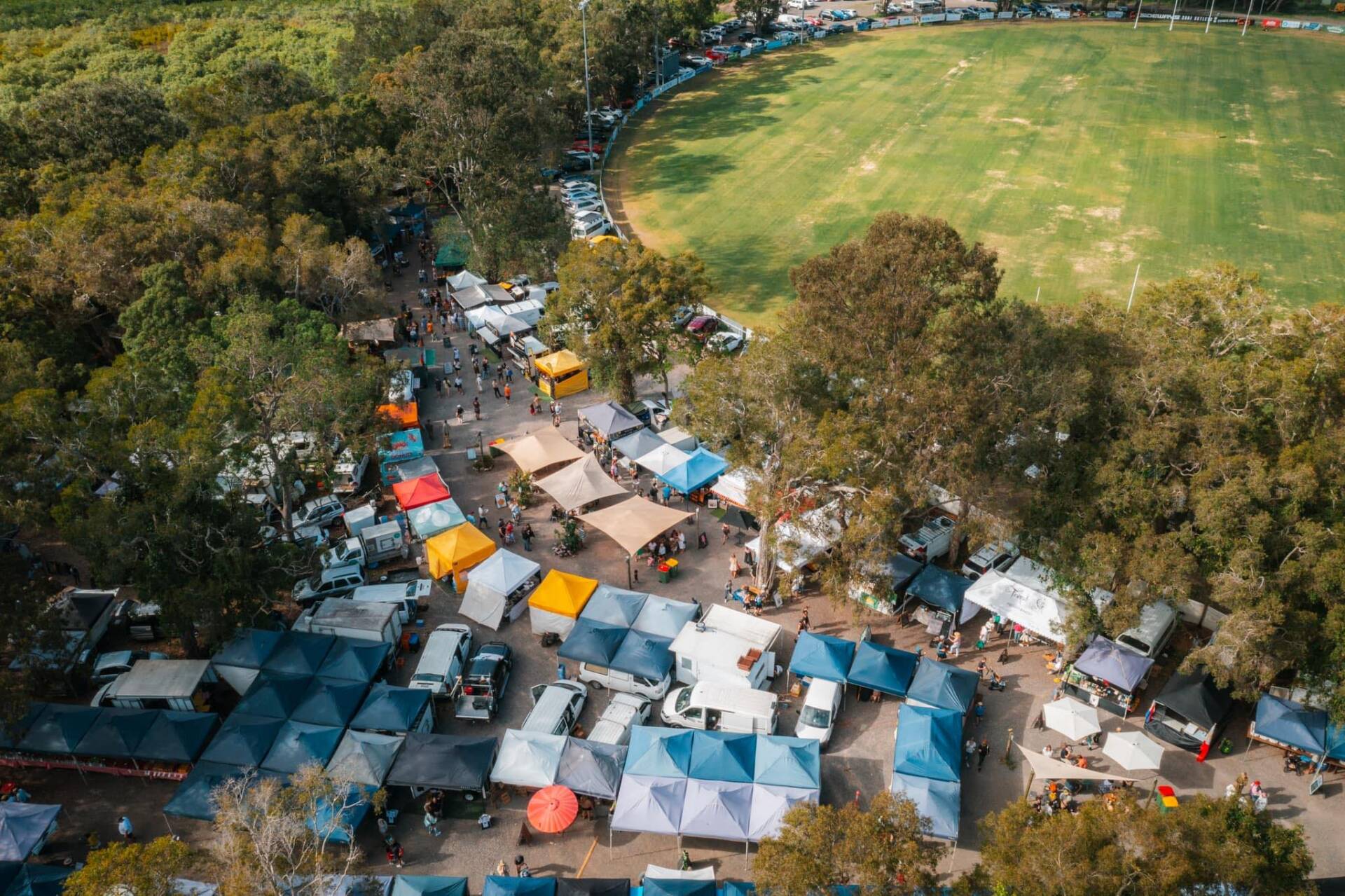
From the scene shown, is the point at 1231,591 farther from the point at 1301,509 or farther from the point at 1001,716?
the point at 1001,716

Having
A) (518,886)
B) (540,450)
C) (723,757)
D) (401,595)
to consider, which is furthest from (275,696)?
(540,450)

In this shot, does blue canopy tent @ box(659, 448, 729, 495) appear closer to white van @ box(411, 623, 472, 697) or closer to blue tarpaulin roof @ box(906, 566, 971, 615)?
blue tarpaulin roof @ box(906, 566, 971, 615)

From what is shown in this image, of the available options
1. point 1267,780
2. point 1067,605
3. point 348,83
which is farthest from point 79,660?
point 348,83

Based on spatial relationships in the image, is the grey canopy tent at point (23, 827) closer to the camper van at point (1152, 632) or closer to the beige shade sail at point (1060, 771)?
the beige shade sail at point (1060, 771)

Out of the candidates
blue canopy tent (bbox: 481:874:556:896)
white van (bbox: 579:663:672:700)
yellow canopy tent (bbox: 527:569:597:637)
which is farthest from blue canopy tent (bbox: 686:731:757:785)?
yellow canopy tent (bbox: 527:569:597:637)

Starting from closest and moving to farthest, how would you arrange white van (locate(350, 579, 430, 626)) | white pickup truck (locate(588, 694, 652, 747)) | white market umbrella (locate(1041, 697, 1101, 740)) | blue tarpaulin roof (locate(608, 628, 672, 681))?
white market umbrella (locate(1041, 697, 1101, 740)), white pickup truck (locate(588, 694, 652, 747)), blue tarpaulin roof (locate(608, 628, 672, 681)), white van (locate(350, 579, 430, 626))

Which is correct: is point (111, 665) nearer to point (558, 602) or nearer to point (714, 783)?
point (558, 602)

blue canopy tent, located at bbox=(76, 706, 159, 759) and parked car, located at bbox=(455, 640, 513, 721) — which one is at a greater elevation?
blue canopy tent, located at bbox=(76, 706, 159, 759)
